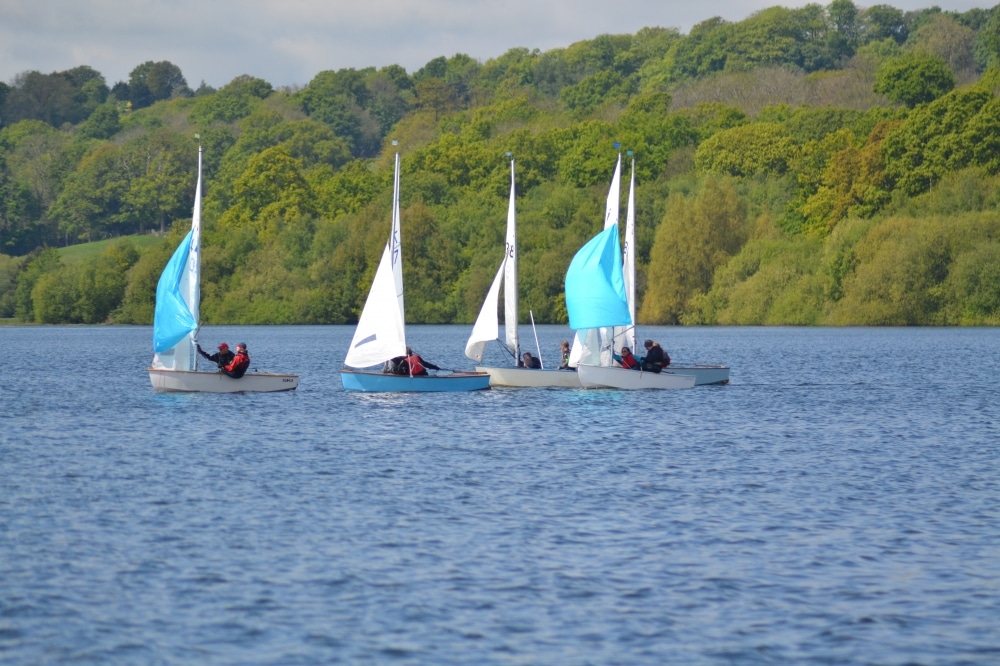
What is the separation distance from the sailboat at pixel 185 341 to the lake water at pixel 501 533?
3.79 ft

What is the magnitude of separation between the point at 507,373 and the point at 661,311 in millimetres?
72020

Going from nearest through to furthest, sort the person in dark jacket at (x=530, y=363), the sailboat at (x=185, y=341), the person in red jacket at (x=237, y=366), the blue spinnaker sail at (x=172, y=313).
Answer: the person in red jacket at (x=237, y=366) → the blue spinnaker sail at (x=172, y=313) → the sailboat at (x=185, y=341) → the person in dark jacket at (x=530, y=363)

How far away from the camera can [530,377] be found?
51.5 metres

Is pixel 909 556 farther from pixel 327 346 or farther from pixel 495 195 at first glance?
pixel 495 195

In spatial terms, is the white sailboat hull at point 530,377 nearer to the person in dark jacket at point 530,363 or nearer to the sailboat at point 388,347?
the person in dark jacket at point 530,363

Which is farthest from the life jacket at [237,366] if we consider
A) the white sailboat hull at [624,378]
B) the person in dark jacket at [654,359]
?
the person in dark jacket at [654,359]

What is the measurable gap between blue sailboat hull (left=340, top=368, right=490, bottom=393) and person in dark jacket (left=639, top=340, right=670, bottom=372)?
5.45m

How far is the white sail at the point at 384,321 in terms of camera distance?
4903cm

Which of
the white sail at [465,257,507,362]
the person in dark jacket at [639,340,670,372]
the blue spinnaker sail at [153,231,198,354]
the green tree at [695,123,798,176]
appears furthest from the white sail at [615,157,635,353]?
the green tree at [695,123,798,176]

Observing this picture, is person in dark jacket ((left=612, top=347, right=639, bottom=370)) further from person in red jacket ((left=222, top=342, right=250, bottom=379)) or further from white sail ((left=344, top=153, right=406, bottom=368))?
person in red jacket ((left=222, top=342, right=250, bottom=379))

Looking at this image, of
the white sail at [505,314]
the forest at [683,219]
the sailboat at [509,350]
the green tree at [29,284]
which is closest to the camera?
the white sail at [505,314]

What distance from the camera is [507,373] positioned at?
169ft

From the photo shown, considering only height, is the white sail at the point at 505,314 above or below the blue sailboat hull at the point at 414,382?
above

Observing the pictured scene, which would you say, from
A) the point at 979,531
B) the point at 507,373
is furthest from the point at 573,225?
the point at 979,531
